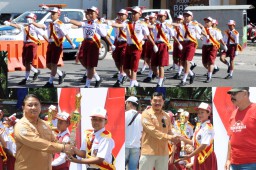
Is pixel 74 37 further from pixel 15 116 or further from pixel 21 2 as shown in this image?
pixel 21 2

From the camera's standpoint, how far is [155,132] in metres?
8.64

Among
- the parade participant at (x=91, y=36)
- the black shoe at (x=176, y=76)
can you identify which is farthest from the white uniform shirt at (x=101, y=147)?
the black shoe at (x=176, y=76)

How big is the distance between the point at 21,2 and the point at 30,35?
24111mm

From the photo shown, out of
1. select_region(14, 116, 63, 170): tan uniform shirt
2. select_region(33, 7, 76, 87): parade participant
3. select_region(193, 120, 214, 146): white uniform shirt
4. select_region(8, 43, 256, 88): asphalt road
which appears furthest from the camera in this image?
select_region(8, 43, 256, 88): asphalt road

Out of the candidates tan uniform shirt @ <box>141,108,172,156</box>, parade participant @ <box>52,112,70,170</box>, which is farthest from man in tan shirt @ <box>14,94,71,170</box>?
tan uniform shirt @ <box>141,108,172,156</box>

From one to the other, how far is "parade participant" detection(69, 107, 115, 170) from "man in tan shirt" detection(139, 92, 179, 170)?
3.43 ft

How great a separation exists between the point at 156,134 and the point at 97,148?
1275 millimetres

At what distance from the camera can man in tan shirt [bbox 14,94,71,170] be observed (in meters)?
6.95

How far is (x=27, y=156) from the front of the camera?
7031mm

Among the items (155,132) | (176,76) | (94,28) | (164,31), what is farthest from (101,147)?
(176,76)

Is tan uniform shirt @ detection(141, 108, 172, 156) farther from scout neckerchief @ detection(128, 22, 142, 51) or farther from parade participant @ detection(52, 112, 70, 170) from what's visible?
scout neckerchief @ detection(128, 22, 142, 51)

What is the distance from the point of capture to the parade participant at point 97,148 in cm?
750

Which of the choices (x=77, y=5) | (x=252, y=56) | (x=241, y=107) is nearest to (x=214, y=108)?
(x=241, y=107)

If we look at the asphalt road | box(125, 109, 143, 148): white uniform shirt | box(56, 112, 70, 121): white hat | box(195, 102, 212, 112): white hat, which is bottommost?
the asphalt road
